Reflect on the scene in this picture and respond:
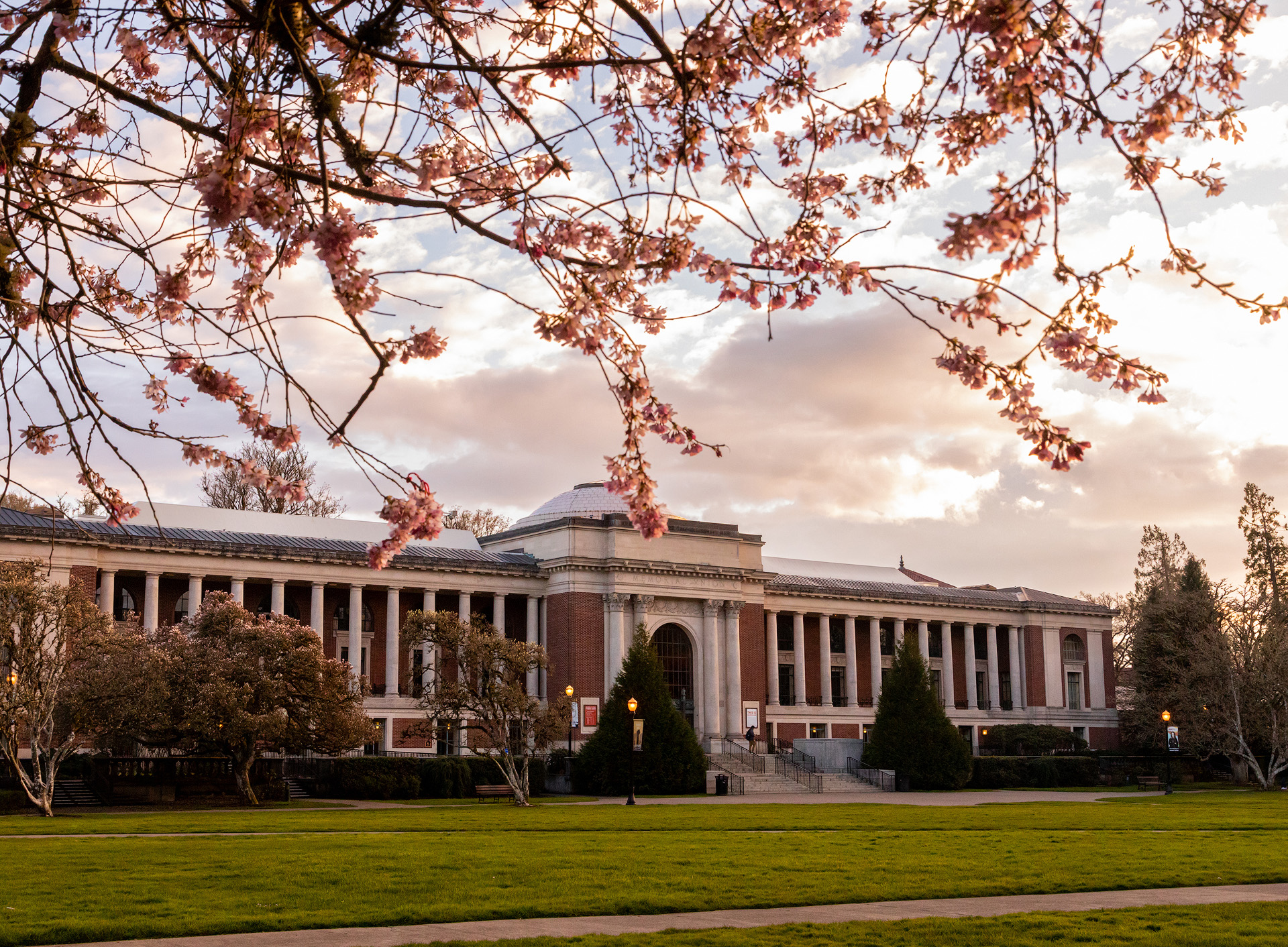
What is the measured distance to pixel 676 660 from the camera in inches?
2803

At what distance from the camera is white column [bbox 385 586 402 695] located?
213 feet

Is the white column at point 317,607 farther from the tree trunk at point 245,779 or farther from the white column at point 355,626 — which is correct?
the tree trunk at point 245,779

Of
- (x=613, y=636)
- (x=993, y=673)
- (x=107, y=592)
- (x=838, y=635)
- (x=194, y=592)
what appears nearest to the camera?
(x=107, y=592)

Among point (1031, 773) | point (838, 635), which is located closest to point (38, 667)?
point (1031, 773)

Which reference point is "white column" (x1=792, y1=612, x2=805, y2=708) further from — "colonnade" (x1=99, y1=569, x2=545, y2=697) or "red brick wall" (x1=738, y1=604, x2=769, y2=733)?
"colonnade" (x1=99, y1=569, x2=545, y2=697)

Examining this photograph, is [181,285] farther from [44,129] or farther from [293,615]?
[293,615]

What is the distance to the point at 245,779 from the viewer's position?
43.2 meters

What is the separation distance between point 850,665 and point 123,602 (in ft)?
138

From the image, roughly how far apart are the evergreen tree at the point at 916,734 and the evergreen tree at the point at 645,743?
10294 mm

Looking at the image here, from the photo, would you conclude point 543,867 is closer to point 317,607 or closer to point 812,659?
point 317,607

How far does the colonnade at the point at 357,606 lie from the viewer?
5903cm

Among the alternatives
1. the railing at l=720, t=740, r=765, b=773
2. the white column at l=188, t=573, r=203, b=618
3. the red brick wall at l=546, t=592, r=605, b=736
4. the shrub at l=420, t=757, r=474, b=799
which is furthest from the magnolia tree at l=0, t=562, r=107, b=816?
the railing at l=720, t=740, r=765, b=773

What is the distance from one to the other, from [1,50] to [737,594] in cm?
6492

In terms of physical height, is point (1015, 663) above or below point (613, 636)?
below
